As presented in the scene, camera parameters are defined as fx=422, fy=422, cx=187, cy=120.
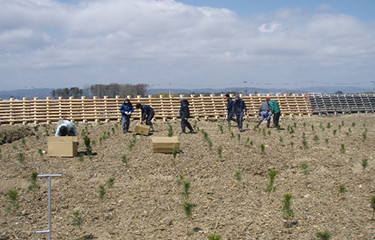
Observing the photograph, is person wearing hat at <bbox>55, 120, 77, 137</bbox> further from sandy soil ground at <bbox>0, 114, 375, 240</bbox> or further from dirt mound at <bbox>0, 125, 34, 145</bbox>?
dirt mound at <bbox>0, 125, 34, 145</bbox>

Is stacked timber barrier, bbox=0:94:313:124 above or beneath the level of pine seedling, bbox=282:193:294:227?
above

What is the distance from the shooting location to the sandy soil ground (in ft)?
21.8

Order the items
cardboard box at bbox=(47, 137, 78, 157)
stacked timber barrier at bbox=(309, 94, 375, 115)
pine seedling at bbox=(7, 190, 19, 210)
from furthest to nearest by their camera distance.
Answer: stacked timber barrier at bbox=(309, 94, 375, 115), cardboard box at bbox=(47, 137, 78, 157), pine seedling at bbox=(7, 190, 19, 210)

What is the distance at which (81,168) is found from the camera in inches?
428

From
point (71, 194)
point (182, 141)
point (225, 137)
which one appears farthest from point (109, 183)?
point (225, 137)

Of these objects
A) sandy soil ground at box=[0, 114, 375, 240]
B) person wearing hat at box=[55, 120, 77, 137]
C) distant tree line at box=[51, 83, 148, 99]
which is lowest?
sandy soil ground at box=[0, 114, 375, 240]

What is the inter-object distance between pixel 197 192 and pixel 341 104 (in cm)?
2485

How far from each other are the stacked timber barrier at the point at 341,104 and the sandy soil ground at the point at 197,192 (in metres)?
15.6

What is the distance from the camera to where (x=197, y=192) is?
8.82 metres

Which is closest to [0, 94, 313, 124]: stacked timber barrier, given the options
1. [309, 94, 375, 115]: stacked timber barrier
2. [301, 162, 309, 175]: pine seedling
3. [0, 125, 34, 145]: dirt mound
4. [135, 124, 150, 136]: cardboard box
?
[0, 125, 34, 145]: dirt mound

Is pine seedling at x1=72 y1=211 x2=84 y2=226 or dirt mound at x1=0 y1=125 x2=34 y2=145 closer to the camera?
pine seedling at x1=72 y1=211 x2=84 y2=226

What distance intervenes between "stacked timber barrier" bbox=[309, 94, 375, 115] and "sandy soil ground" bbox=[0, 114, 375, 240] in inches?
612

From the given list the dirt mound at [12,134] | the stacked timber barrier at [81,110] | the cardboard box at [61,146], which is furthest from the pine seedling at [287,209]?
the stacked timber barrier at [81,110]

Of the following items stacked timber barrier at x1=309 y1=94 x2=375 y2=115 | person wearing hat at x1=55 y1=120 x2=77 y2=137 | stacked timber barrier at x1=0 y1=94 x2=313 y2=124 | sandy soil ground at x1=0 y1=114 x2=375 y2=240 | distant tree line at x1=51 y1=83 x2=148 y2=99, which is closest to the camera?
sandy soil ground at x1=0 y1=114 x2=375 y2=240
